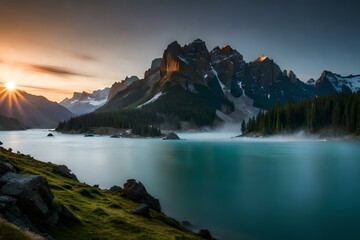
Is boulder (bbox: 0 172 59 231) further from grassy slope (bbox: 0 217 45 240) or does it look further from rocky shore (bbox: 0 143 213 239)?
grassy slope (bbox: 0 217 45 240)

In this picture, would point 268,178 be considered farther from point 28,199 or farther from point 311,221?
point 28,199

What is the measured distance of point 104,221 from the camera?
23125 millimetres

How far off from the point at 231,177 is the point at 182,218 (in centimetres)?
2830

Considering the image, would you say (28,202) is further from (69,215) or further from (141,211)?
(141,211)

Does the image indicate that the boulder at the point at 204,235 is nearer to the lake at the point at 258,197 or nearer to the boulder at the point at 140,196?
the lake at the point at 258,197

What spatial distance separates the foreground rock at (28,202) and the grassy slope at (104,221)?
960 mm

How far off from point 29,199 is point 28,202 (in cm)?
19

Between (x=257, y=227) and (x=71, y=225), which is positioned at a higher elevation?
(x=71, y=225)

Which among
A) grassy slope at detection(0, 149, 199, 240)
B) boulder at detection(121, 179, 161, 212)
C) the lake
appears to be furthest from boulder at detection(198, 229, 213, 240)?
boulder at detection(121, 179, 161, 212)

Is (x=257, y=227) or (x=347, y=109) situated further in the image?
(x=347, y=109)

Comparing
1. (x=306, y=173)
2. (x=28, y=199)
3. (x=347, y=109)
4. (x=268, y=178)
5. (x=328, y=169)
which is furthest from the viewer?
(x=347, y=109)

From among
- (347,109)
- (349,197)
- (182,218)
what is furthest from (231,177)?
(347,109)

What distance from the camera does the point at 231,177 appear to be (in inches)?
2365

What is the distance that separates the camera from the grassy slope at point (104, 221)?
20.1 m
